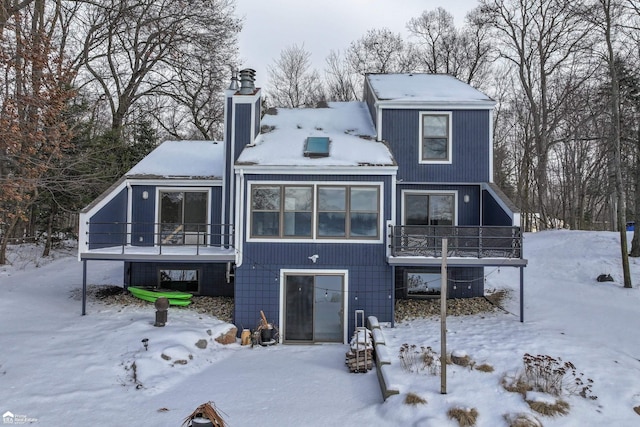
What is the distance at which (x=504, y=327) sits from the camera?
1095 cm

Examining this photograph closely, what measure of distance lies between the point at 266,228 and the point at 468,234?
5.90 metres

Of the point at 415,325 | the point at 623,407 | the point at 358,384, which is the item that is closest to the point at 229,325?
the point at 358,384

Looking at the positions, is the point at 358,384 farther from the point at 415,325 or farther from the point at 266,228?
the point at 266,228

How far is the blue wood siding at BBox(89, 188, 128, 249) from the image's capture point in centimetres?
1237

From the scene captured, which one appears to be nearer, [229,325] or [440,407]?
[440,407]

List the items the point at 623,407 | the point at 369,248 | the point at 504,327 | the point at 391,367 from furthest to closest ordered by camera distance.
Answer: the point at 369,248
the point at 504,327
the point at 391,367
the point at 623,407

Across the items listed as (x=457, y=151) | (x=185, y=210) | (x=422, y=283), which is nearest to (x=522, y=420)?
(x=422, y=283)

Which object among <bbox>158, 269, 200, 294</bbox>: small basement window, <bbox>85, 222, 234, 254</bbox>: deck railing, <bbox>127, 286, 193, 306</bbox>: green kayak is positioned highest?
<bbox>85, 222, 234, 254</bbox>: deck railing

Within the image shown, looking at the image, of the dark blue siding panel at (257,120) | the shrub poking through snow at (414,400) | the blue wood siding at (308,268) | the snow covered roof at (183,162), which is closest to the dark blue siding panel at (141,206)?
the snow covered roof at (183,162)

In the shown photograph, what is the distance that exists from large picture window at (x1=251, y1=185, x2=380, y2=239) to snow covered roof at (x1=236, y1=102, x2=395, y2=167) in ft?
2.50

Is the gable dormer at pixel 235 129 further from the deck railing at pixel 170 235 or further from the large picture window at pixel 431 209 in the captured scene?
the large picture window at pixel 431 209

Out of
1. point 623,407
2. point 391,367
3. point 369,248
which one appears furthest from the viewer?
point 369,248

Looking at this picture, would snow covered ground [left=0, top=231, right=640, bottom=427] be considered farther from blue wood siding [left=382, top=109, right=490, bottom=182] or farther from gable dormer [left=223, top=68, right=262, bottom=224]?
blue wood siding [left=382, top=109, right=490, bottom=182]

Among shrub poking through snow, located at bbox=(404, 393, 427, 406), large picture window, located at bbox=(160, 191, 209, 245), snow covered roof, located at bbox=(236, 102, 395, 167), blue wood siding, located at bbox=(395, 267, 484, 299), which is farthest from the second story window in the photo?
shrub poking through snow, located at bbox=(404, 393, 427, 406)
